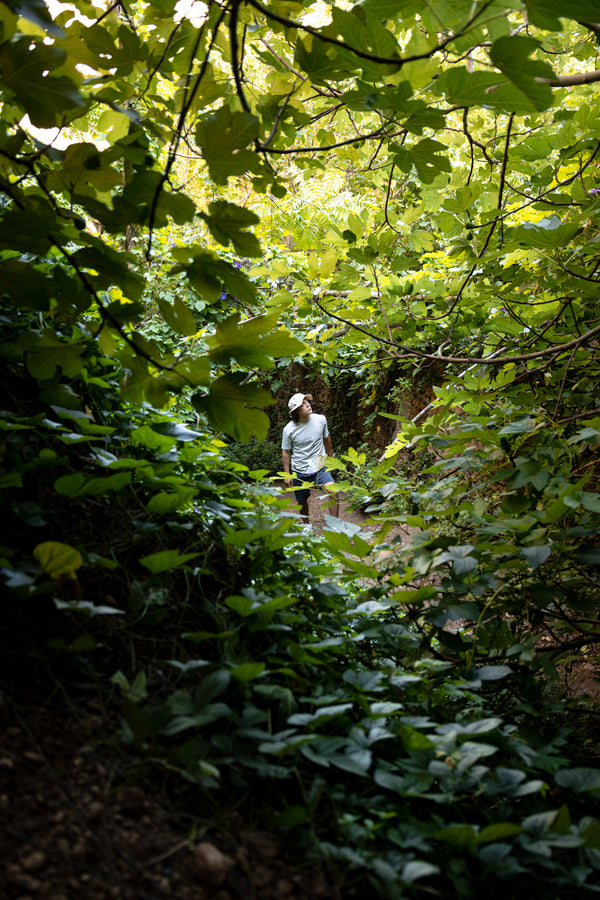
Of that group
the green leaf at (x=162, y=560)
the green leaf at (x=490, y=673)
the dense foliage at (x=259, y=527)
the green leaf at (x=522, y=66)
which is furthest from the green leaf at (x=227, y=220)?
the green leaf at (x=490, y=673)

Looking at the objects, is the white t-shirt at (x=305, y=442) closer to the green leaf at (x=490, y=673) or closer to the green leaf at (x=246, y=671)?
the green leaf at (x=490, y=673)

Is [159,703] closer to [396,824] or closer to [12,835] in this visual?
[12,835]

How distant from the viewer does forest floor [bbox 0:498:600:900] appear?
0.67 m

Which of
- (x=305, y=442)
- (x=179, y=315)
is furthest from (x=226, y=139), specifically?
(x=305, y=442)

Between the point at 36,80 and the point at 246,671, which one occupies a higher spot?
the point at 36,80

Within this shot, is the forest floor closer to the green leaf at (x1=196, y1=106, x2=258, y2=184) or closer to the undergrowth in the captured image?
the undergrowth

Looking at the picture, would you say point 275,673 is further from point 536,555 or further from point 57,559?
point 536,555

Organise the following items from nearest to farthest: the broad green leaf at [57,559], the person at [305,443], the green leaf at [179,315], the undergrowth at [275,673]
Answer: the undergrowth at [275,673], the broad green leaf at [57,559], the green leaf at [179,315], the person at [305,443]

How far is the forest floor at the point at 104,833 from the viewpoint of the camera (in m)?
0.67

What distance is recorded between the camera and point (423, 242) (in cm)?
210

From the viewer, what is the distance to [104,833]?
734 millimetres

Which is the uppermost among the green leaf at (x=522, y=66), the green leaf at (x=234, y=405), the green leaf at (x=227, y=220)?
the green leaf at (x=522, y=66)

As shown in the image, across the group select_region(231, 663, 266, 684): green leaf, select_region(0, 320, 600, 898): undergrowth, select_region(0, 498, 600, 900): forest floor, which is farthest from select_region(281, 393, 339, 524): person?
select_region(0, 498, 600, 900): forest floor

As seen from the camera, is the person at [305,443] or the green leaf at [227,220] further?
the person at [305,443]
